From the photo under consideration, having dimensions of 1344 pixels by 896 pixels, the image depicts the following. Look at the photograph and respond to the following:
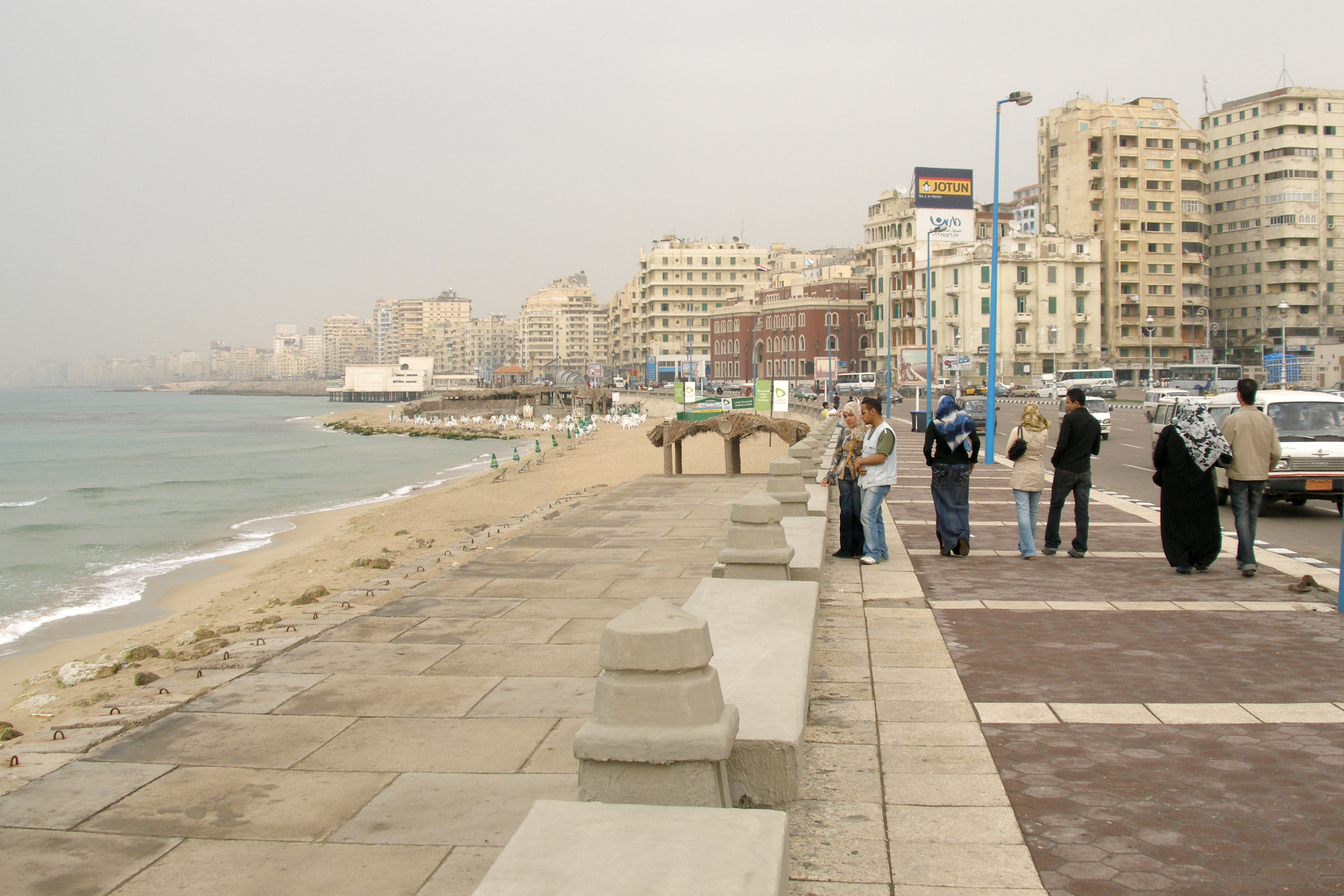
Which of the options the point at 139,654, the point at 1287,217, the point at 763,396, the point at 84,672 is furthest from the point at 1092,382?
the point at 84,672

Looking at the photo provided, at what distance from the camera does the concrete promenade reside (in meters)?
3.52

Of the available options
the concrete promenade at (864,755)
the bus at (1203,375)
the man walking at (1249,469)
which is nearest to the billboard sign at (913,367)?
the bus at (1203,375)

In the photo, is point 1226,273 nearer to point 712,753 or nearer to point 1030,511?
point 1030,511

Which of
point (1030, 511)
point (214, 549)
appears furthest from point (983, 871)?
point (214, 549)

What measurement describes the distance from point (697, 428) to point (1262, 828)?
18262 mm

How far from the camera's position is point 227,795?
4.35 metres

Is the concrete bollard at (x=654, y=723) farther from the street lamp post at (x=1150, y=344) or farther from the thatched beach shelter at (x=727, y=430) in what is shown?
the street lamp post at (x=1150, y=344)

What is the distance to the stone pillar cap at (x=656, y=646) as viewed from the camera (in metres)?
3.00

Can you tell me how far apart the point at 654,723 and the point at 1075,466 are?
25.2 ft

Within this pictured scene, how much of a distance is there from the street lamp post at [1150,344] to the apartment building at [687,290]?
176 feet

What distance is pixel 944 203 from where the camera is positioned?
157ft

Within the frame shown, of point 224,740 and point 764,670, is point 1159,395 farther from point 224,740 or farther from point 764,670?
point 224,740

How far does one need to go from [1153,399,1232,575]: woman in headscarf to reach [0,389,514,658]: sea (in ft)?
46.2

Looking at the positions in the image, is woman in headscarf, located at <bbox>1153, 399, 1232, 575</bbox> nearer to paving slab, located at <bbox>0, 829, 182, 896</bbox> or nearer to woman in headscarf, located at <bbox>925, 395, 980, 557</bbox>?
woman in headscarf, located at <bbox>925, 395, 980, 557</bbox>
